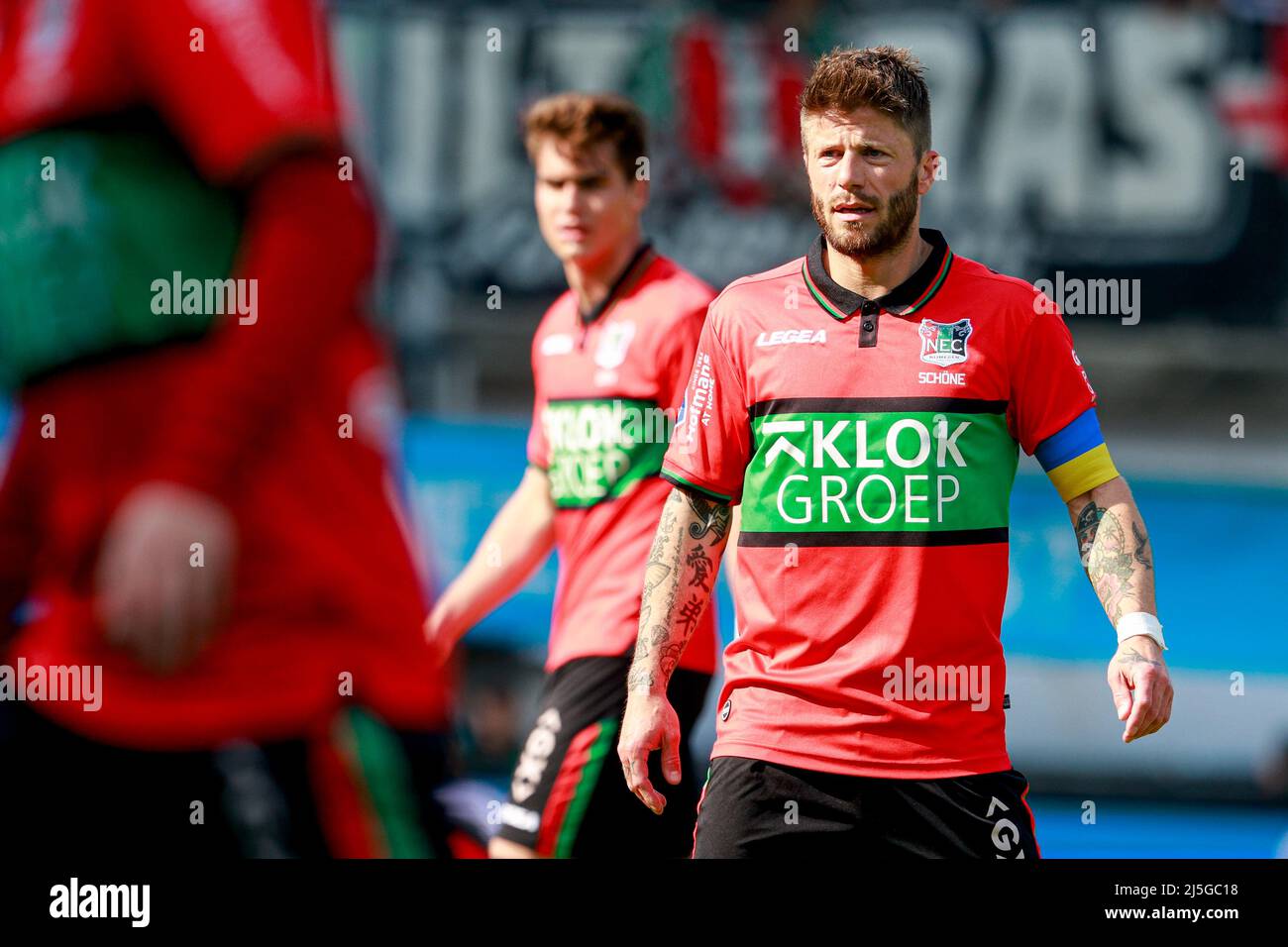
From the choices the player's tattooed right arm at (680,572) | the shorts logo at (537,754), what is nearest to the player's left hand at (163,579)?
the player's tattooed right arm at (680,572)

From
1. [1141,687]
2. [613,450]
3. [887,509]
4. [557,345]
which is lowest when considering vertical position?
[1141,687]

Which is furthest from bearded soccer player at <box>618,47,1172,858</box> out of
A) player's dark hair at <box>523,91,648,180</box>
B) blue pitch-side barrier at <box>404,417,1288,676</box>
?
blue pitch-side barrier at <box>404,417,1288,676</box>

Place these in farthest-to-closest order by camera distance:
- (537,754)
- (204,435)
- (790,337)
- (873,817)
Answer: (537,754)
(204,435)
(790,337)
(873,817)

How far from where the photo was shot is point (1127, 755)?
23.4 ft

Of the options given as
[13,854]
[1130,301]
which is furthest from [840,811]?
[1130,301]

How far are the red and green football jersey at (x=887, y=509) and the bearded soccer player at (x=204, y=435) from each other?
0.95m

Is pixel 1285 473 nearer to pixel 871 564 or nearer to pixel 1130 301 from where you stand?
pixel 1130 301

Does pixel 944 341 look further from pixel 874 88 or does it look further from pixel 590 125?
pixel 590 125

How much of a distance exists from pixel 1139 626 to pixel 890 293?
2.36ft

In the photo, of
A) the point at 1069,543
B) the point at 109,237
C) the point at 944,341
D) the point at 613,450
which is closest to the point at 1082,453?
the point at 944,341

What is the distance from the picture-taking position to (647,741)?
2.78m

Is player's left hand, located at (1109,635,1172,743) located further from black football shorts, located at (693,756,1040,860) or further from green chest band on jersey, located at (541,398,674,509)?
green chest band on jersey, located at (541,398,674,509)

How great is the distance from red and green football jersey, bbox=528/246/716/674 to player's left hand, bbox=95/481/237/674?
110cm
